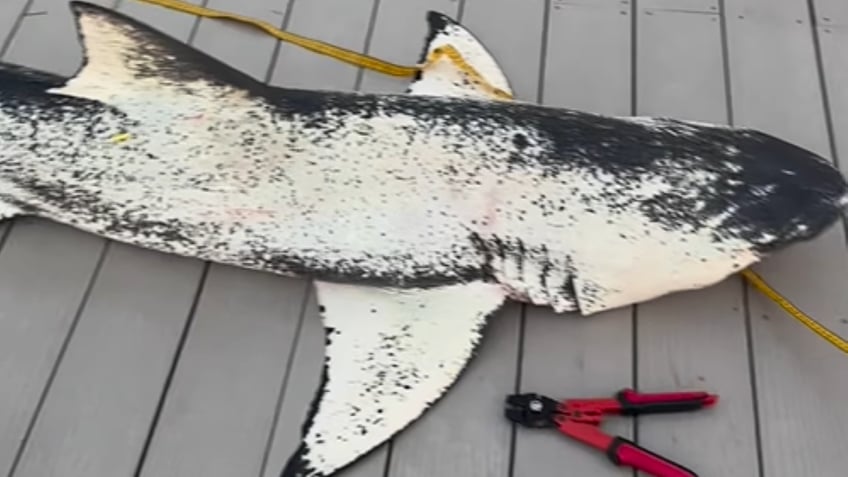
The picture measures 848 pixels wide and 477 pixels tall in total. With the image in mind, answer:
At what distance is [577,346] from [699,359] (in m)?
0.21

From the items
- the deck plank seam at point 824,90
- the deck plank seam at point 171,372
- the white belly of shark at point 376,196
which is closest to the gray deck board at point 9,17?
the white belly of shark at point 376,196

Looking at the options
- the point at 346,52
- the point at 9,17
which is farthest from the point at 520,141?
the point at 9,17

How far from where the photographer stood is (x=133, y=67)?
205 centimetres

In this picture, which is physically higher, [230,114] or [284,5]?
[284,5]

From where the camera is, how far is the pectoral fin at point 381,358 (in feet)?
6.02

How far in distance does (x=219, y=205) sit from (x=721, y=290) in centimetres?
91

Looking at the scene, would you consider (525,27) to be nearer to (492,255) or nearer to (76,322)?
(492,255)

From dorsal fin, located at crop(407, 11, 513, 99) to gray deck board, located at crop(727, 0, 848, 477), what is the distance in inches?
20.6

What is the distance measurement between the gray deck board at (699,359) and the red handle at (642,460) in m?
0.05

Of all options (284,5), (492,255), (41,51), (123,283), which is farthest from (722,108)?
(41,51)

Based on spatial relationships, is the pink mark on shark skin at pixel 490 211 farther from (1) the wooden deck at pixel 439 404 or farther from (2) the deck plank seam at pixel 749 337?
(2) the deck plank seam at pixel 749 337

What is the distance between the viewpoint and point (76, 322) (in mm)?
2059

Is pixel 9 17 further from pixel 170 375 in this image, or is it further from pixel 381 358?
pixel 381 358

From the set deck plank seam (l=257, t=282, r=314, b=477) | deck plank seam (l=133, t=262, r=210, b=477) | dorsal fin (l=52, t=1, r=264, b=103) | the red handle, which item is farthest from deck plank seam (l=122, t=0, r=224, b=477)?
the red handle
